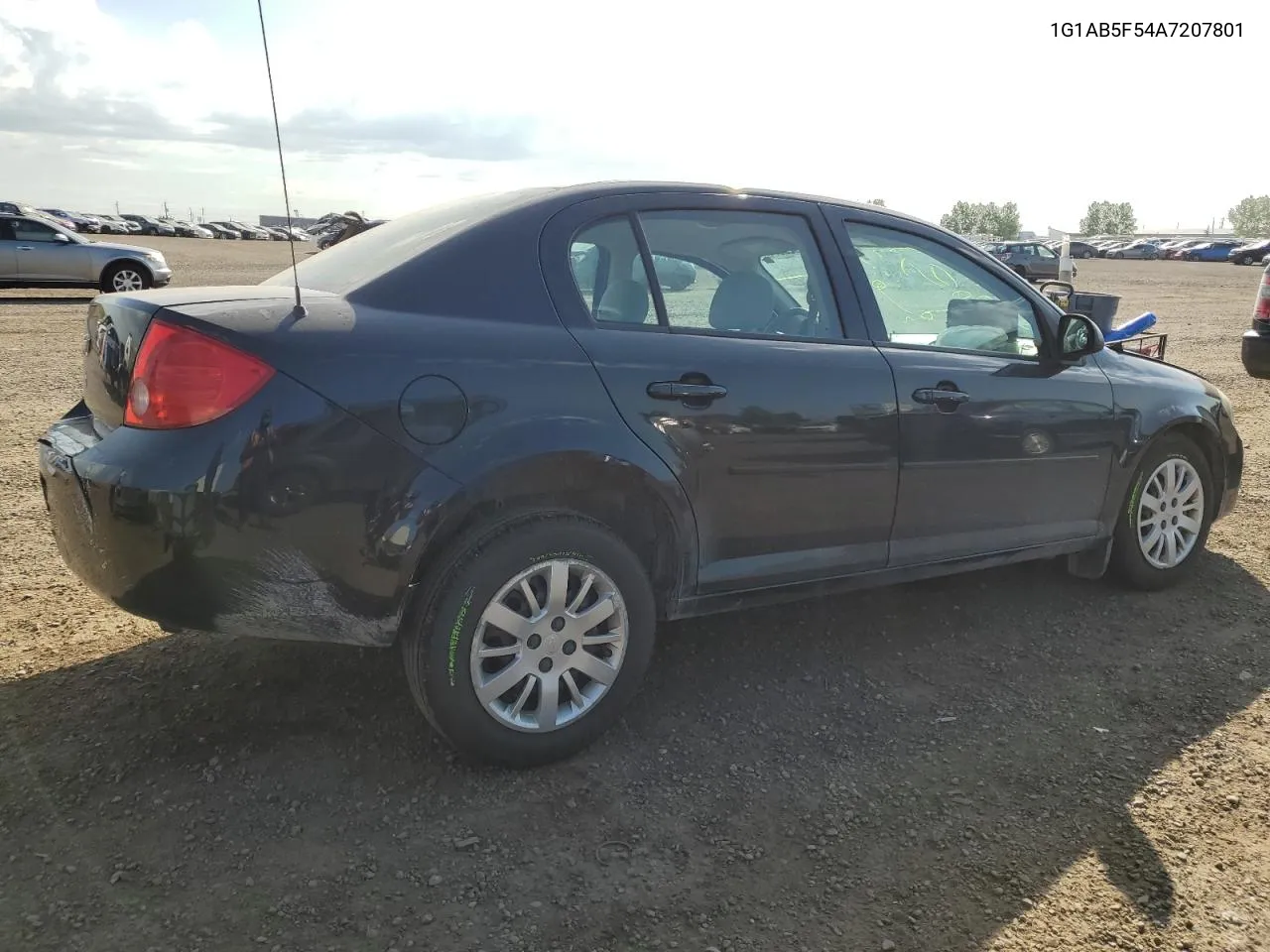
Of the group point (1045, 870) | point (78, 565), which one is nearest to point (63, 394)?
point (78, 565)

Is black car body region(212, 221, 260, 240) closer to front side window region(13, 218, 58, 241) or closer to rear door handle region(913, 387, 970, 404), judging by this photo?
front side window region(13, 218, 58, 241)

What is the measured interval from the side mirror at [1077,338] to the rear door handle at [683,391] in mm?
1737

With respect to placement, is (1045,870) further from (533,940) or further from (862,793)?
(533,940)

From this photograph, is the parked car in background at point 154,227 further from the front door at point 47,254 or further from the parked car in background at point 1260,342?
the parked car in background at point 1260,342

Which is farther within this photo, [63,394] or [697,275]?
[63,394]

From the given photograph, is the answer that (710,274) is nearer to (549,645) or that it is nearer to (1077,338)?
(549,645)

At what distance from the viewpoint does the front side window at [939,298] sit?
12.0ft

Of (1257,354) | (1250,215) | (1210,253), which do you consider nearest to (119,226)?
(1210,253)

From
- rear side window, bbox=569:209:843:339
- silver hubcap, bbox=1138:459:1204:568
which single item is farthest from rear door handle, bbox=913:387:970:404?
Answer: silver hubcap, bbox=1138:459:1204:568

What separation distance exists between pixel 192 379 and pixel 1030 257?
117 feet

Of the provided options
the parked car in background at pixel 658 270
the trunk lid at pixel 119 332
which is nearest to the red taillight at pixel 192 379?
the trunk lid at pixel 119 332

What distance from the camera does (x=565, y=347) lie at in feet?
9.48

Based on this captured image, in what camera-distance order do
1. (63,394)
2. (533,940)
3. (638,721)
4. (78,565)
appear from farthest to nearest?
(63,394), (638,721), (78,565), (533,940)

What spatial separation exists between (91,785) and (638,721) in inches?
63.8
